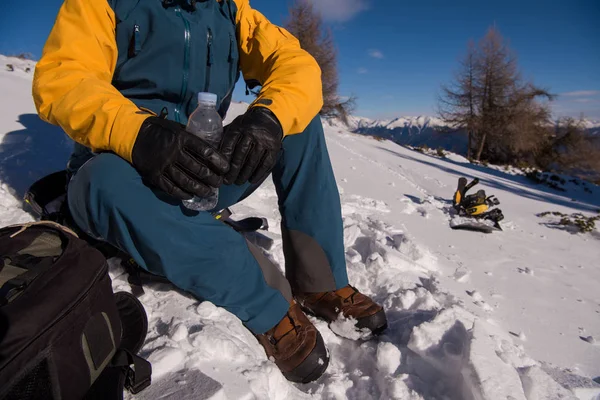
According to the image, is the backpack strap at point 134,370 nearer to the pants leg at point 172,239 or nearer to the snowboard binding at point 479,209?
the pants leg at point 172,239

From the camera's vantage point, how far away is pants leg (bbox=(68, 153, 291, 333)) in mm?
980

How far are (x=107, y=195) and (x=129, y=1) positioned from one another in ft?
2.57

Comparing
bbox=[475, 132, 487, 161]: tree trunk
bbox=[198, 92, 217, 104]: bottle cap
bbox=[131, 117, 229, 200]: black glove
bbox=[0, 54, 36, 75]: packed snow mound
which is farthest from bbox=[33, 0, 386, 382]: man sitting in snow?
bbox=[475, 132, 487, 161]: tree trunk

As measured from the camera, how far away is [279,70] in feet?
4.48

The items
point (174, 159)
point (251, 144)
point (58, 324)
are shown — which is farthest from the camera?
point (251, 144)

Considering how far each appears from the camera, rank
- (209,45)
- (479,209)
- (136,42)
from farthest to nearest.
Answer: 1. (479,209)
2. (209,45)
3. (136,42)

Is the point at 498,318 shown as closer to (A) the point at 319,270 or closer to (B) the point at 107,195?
(A) the point at 319,270

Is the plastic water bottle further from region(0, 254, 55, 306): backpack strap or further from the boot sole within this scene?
the boot sole

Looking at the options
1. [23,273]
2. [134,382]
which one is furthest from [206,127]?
[134,382]

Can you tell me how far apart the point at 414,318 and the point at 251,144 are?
0.99 meters

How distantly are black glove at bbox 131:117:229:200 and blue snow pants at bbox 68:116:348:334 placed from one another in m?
0.06

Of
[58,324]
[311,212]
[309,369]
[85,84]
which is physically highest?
[85,84]

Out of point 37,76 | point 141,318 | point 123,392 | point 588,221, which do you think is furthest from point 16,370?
point 588,221

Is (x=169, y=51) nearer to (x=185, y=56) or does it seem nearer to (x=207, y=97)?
(x=185, y=56)
